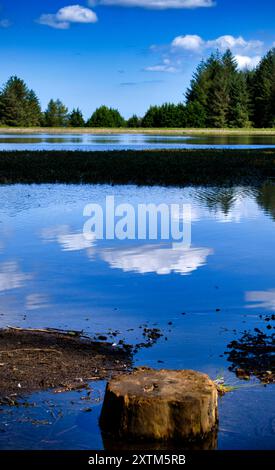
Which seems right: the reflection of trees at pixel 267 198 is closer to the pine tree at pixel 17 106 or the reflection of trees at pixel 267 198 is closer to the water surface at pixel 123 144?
the water surface at pixel 123 144

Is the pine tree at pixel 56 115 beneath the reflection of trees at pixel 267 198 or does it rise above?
above

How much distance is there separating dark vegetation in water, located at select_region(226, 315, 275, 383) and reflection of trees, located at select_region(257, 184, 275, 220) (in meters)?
10.8

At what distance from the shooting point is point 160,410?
19.7 ft

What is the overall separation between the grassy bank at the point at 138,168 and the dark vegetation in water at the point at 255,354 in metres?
19.6

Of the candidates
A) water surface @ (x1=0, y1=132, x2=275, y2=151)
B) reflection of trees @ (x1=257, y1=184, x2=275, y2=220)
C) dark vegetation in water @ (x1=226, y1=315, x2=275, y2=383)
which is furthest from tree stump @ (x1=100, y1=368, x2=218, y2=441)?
water surface @ (x1=0, y1=132, x2=275, y2=151)

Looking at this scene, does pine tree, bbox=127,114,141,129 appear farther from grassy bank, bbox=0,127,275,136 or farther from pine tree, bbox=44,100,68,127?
pine tree, bbox=44,100,68,127

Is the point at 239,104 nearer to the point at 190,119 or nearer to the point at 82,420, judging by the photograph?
the point at 190,119

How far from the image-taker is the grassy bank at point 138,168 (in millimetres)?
29703

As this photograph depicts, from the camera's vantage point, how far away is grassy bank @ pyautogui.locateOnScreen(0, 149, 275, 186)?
29.7 meters

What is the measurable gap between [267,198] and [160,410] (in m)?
18.2

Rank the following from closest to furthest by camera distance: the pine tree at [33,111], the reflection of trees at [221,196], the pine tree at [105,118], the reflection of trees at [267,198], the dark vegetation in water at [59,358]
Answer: the dark vegetation in water at [59,358] → the reflection of trees at [267,198] → the reflection of trees at [221,196] → the pine tree at [105,118] → the pine tree at [33,111]

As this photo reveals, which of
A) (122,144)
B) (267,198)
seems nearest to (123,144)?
(122,144)

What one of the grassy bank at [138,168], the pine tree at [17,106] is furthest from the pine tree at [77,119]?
the grassy bank at [138,168]

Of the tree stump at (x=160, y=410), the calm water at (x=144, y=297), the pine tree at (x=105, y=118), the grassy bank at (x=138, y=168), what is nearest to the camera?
the tree stump at (x=160, y=410)
